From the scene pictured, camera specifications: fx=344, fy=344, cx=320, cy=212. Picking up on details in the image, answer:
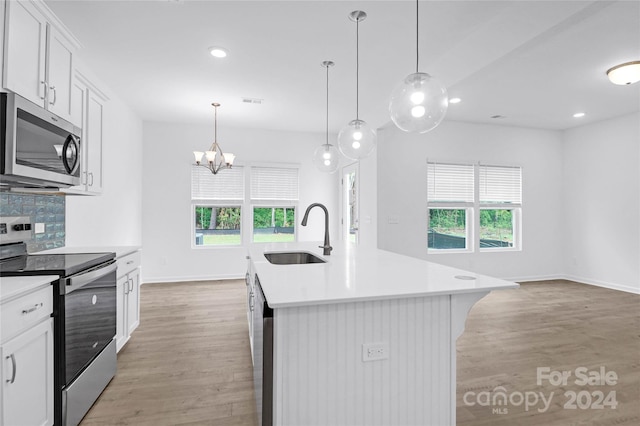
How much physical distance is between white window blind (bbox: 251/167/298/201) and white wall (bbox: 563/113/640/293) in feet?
16.0

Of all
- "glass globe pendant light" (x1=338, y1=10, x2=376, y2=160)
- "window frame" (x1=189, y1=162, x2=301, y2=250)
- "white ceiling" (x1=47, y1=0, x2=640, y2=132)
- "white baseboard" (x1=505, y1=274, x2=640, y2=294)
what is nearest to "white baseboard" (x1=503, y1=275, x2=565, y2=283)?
"white baseboard" (x1=505, y1=274, x2=640, y2=294)

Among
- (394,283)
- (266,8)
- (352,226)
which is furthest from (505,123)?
(394,283)

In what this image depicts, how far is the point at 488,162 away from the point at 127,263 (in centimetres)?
550

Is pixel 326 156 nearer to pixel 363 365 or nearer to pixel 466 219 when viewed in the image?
pixel 363 365

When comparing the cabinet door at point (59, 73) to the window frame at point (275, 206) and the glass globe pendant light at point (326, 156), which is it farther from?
the window frame at point (275, 206)

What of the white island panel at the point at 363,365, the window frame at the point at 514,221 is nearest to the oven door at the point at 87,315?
the white island panel at the point at 363,365

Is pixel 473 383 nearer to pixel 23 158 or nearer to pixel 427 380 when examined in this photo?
pixel 427 380

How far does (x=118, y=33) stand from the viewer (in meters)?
2.94

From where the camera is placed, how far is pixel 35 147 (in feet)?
6.53

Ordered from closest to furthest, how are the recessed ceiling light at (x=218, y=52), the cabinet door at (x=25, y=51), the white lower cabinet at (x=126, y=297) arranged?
1. the cabinet door at (x=25, y=51)
2. the white lower cabinet at (x=126, y=297)
3. the recessed ceiling light at (x=218, y=52)

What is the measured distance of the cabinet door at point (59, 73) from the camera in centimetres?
227

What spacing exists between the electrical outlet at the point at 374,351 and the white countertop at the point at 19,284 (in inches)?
58.9

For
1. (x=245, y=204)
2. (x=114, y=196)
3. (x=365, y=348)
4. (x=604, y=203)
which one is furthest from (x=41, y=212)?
(x=604, y=203)

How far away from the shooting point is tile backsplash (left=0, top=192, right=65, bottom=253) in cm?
244
